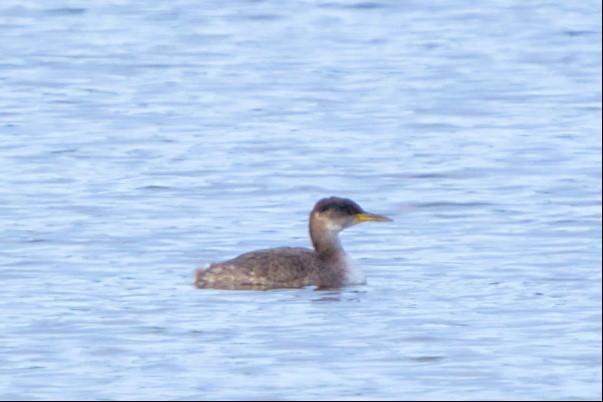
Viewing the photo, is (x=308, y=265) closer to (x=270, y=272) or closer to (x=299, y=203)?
(x=270, y=272)

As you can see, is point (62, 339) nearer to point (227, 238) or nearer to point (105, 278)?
point (105, 278)

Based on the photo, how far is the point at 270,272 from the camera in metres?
13.4

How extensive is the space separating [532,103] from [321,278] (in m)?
9.39

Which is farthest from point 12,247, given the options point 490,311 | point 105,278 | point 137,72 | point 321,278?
point 137,72

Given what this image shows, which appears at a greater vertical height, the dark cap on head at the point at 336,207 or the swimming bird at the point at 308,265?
the dark cap on head at the point at 336,207

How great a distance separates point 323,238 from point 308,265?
44 cm

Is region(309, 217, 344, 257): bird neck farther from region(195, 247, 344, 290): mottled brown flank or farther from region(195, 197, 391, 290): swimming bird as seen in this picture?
region(195, 247, 344, 290): mottled brown flank

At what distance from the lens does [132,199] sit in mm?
16656

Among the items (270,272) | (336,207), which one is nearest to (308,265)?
(270,272)

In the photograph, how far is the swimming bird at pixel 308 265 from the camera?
13.3 metres

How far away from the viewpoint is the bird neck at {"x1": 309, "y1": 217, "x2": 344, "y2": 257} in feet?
46.1

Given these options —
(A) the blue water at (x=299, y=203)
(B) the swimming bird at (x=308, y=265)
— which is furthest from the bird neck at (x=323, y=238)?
(A) the blue water at (x=299, y=203)

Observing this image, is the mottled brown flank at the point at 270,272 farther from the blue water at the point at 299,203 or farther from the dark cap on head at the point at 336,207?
the dark cap on head at the point at 336,207

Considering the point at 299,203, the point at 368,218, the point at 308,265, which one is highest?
the point at 368,218
